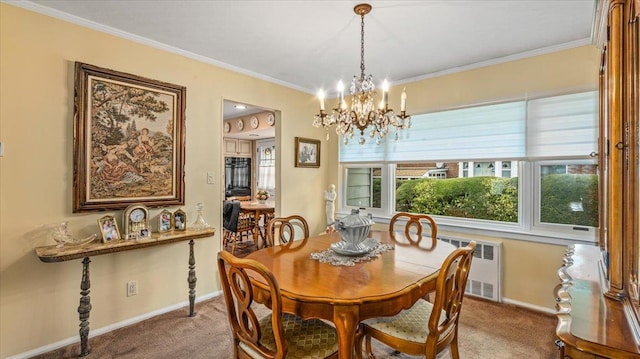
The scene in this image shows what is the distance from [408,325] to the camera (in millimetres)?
1684

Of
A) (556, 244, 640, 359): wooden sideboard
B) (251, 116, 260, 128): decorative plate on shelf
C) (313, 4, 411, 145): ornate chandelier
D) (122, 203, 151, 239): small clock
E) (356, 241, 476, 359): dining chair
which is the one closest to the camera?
(556, 244, 640, 359): wooden sideboard

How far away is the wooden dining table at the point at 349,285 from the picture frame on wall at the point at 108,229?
1.21 meters

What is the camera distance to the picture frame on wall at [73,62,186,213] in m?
2.38

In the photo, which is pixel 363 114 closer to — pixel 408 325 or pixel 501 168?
pixel 408 325

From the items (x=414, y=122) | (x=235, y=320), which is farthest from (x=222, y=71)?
(x=235, y=320)

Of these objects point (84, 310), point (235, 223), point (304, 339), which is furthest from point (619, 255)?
point (235, 223)

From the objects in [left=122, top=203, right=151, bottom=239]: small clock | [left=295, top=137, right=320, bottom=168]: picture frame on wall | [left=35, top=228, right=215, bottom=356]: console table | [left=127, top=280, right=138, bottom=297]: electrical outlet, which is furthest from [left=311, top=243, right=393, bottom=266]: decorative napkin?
[left=295, top=137, right=320, bottom=168]: picture frame on wall

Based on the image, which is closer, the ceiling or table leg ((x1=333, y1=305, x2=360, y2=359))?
table leg ((x1=333, y1=305, x2=360, y2=359))

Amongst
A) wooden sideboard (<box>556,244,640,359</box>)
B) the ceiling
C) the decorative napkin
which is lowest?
the decorative napkin

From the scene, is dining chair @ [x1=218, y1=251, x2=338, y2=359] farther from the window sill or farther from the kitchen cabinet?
the kitchen cabinet

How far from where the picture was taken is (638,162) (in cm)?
106

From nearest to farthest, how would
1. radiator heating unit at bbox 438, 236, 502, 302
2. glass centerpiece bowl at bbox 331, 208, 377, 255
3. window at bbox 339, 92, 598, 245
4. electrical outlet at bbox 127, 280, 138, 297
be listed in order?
glass centerpiece bowl at bbox 331, 208, 377, 255 → electrical outlet at bbox 127, 280, 138, 297 → window at bbox 339, 92, 598, 245 → radiator heating unit at bbox 438, 236, 502, 302

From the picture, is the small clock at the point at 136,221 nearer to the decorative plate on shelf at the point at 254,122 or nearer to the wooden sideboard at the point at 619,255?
the wooden sideboard at the point at 619,255

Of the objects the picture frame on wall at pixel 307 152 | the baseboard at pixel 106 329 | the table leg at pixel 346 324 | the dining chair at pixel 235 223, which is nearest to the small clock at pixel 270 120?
the picture frame on wall at pixel 307 152
